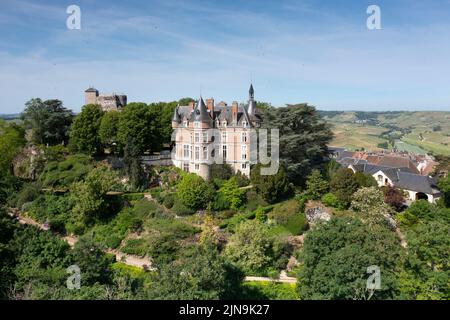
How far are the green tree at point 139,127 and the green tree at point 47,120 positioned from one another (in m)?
11.7

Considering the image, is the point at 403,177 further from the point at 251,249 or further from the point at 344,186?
the point at 251,249

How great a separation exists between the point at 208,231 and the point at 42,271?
1507cm

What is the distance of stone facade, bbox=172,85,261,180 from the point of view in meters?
41.8

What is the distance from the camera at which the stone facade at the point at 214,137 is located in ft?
137

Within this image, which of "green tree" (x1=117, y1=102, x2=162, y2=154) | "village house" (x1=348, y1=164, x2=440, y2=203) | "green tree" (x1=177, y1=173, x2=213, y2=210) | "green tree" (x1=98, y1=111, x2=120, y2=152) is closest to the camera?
"green tree" (x1=177, y1=173, x2=213, y2=210)

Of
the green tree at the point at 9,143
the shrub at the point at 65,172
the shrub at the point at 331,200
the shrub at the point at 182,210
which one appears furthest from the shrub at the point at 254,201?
the green tree at the point at 9,143

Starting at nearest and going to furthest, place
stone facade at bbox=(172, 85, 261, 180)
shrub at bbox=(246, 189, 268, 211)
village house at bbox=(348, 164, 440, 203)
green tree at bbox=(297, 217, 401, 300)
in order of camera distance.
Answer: green tree at bbox=(297, 217, 401, 300) < shrub at bbox=(246, 189, 268, 211) < village house at bbox=(348, 164, 440, 203) < stone facade at bbox=(172, 85, 261, 180)

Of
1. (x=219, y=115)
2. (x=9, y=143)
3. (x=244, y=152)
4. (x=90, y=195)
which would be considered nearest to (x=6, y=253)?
A: (x=90, y=195)

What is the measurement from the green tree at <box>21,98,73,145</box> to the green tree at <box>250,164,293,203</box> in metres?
30.2

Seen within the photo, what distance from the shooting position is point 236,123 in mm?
42219

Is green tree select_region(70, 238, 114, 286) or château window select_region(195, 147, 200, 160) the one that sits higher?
château window select_region(195, 147, 200, 160)

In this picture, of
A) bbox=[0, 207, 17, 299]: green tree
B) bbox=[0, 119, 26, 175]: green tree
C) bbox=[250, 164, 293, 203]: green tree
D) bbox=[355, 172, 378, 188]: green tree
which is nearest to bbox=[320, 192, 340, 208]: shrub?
bbox=[355, 172, 378, 188]: green tree

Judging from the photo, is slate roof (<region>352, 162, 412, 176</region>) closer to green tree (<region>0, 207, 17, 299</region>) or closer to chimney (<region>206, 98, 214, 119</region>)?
chimney (<region>206, 98, 214, 119</region>)

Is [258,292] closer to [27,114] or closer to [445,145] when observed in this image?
[27,114]
